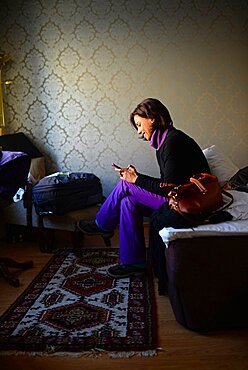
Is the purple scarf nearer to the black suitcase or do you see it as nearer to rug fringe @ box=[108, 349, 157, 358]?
the black suitcase

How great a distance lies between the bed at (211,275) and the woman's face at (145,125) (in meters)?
0.80

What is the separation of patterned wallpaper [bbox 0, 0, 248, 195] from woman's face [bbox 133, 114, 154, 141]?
4.51ft

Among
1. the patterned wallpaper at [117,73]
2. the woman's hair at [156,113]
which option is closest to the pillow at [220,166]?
the woman's hair at [156,113]

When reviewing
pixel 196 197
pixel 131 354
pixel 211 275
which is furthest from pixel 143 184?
pixel 131 354

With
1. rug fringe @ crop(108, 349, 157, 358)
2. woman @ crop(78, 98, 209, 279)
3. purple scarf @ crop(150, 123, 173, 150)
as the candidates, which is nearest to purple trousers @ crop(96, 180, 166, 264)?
woman @ crop(78, 98, 209, 279)

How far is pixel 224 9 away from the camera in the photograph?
144 inches

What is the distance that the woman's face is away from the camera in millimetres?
2359

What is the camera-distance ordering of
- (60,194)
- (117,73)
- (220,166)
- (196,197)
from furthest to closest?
(117,73) → (60,194) → (220,166) → (196,197)

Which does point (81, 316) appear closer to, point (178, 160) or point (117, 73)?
point (178, 160)

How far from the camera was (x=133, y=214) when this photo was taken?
242 centimetres

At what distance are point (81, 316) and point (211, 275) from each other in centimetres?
67

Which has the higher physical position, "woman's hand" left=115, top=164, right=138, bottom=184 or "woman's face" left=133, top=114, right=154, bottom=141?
"woman's face" left=133, top=114, right=154, bottom=141

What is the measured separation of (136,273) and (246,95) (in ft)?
7.12

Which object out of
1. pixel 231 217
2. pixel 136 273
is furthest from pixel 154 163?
pixel 231 217
